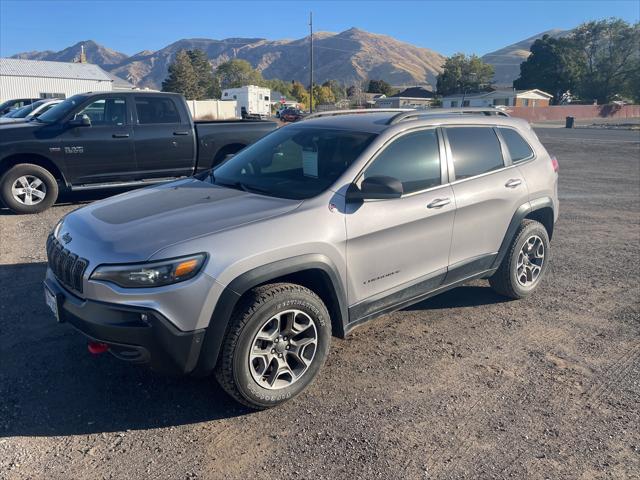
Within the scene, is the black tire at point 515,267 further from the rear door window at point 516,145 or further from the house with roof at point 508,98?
the house with roof at point 508,98

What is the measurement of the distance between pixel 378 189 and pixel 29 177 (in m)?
6.83

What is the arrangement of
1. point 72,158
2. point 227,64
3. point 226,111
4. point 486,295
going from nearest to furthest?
point 486,295 → point 72,158 → point 226,111 → point 227,64

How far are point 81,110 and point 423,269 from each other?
688 cm

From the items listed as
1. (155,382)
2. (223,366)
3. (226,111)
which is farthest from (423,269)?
(226,111)

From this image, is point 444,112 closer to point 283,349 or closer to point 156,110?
point 283,349

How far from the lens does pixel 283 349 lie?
3396 mm

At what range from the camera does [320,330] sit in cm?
349

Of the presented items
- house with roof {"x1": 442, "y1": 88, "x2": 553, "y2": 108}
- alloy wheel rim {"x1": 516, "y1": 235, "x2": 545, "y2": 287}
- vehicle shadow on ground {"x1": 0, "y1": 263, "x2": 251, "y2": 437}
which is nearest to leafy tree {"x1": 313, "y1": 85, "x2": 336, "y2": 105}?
house with roof {"x1": 442, "y1": 88, "x2": 553, "y2": 108}

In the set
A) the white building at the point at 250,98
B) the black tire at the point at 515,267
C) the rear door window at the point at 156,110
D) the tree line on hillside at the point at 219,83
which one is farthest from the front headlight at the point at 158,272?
the tree line on hillside at the point at 219,83

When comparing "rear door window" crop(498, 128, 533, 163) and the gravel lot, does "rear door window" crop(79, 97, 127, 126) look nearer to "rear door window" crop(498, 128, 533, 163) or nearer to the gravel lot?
the gravel lot

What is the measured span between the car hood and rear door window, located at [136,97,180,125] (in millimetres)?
5543

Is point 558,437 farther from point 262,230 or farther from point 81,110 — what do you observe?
point 81,110

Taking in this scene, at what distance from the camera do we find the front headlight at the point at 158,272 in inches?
117

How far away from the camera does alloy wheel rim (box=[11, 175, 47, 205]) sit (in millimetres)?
8300
